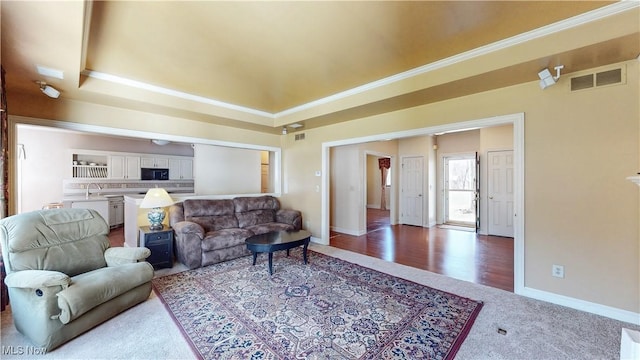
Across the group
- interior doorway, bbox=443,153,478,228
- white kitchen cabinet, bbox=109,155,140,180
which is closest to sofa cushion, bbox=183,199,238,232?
white kitchen cabinet, bbox=109,155,140,180

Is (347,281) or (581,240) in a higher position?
(581,240)

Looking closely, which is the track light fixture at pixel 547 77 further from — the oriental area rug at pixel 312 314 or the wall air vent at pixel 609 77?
the oriental area rug at pixel 312 314

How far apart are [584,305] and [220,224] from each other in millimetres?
4900

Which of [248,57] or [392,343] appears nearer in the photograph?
[392,343]

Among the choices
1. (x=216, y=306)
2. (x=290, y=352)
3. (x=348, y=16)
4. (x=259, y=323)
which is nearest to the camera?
(x=290, y=352)

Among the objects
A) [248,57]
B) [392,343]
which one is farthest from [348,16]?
[392,343]

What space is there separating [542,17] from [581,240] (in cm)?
225

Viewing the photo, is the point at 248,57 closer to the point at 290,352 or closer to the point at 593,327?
the point at 290,352

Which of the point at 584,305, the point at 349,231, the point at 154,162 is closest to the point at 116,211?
the point at 154,162

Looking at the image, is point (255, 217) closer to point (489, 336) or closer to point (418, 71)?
point (418, 71)

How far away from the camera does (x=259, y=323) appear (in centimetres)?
226

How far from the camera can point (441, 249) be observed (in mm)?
4688

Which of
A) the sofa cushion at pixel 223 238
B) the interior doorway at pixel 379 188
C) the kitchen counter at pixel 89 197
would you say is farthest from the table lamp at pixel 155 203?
the interior doorway at pixel 379 188

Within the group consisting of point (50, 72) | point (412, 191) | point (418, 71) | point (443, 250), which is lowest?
point (443, 250)
